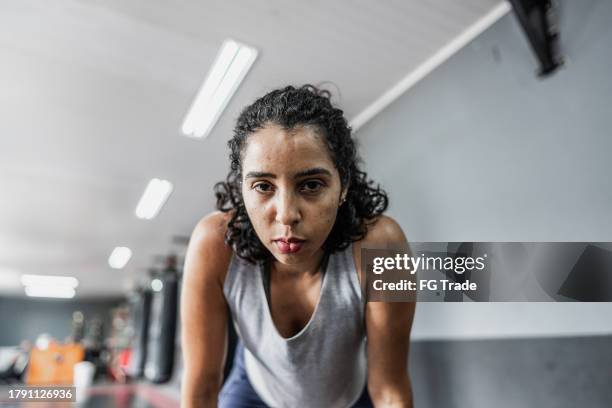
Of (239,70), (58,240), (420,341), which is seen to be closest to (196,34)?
(239,70)

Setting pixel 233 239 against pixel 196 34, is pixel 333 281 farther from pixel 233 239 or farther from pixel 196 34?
pixel 196 34

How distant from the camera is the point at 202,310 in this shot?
522 mm

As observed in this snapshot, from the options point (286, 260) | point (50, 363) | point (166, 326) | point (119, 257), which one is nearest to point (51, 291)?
point (119, 257)

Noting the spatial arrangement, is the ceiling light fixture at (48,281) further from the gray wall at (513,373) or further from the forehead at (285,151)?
the forehead at (285,151)

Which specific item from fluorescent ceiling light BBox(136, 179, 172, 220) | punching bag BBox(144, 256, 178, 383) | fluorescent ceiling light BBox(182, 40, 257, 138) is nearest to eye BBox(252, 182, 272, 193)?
fluorescent ceiling light BBox(182, 40, 257, 138)

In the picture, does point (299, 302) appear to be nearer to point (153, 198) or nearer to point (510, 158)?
point (510, 158)

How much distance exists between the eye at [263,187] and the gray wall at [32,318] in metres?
8.20

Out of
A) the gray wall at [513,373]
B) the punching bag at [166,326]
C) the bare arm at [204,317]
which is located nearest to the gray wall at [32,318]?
the punching bag at [166,326]

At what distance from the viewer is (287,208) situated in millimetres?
388

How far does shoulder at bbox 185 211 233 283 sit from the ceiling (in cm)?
107

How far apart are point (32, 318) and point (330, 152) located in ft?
27.8

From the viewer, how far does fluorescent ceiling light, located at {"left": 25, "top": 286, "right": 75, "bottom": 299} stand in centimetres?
650

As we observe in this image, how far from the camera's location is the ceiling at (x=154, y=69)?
4.58 feet

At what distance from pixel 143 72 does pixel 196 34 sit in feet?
1.23
